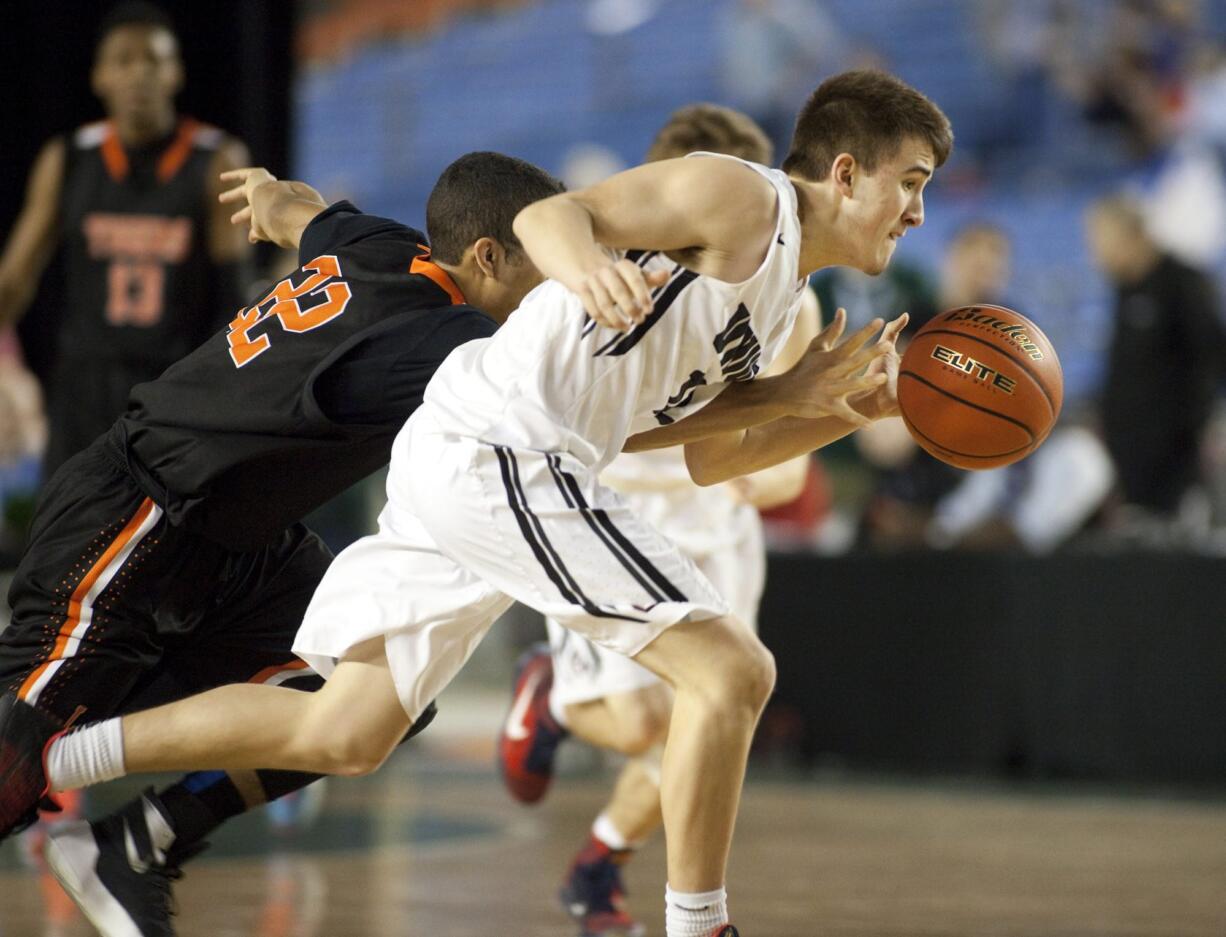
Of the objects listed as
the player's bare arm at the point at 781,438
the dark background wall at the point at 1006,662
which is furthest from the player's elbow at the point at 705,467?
the dark background wall at the point at 1006,662

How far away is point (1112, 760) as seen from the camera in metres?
7.73

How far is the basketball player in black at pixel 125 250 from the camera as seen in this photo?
19.3ft

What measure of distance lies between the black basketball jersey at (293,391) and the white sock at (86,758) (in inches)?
17.9

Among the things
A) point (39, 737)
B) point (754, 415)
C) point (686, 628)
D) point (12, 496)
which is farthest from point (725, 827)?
point (12, 496)

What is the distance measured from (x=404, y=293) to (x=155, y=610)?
83cm

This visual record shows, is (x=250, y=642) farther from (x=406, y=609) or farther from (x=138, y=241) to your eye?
(x=138, y=241)

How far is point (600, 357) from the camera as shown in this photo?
3303 millimetres

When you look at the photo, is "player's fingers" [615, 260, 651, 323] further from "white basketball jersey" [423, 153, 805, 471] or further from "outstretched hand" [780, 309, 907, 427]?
"outstretched hand" [780, 309, 907, 427]

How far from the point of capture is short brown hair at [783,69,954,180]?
3.49m

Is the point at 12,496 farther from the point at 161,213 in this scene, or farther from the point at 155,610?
the point at 155,610

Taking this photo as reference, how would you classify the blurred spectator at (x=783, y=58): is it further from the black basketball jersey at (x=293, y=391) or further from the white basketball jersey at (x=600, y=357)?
the white basketball jersey at (x=600, y=357)

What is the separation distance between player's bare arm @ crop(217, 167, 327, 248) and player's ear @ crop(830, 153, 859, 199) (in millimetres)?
1215

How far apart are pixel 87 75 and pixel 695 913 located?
7.27m

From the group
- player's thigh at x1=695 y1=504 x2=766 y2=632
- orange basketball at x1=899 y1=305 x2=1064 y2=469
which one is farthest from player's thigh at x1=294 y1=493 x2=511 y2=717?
player's thigh at x1=695 y1=504 x2=766 y2=632
